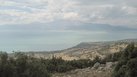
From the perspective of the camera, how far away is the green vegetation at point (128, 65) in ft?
116

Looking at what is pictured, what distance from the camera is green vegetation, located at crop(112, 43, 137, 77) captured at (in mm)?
35409

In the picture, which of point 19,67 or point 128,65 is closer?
point 19,67

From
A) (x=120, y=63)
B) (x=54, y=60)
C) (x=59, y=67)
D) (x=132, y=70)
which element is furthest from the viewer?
(x=54, y=60)

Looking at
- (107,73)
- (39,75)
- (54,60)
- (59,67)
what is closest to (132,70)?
(107,73)

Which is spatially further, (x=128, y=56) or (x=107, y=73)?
(x=107, y=73)

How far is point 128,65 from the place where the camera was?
36094mm

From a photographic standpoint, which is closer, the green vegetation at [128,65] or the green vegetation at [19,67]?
the green vegetation at [19,67]

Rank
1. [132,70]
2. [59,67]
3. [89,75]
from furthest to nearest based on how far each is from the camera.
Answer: [59,67] → [89,75] → [132,70]

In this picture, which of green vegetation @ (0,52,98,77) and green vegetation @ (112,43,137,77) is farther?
green vegetation @ (112,43,137,77)

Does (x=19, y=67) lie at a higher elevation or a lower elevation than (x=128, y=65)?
higher

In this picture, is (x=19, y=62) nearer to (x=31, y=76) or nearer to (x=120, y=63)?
(x=31, y=76)

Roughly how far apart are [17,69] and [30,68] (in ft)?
3.49

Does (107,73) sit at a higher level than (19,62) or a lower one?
lower

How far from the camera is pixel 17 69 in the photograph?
85.4ft
